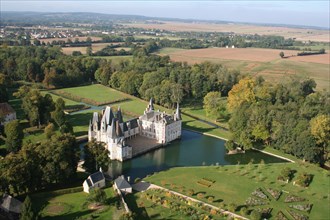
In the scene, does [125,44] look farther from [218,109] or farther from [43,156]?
[43,156]

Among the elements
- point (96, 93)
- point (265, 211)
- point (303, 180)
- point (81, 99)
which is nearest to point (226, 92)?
point (96, 93)

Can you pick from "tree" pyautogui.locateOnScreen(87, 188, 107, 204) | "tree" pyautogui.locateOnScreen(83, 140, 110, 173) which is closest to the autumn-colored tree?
"tree" pyautogui.locateOnScreen(83, 140, 110, 173)

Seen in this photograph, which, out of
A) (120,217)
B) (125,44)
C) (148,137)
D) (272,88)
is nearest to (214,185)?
(120,217)

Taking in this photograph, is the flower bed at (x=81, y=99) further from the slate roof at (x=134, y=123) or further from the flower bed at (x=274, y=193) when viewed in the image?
the flower bed at (x=274, y=193)

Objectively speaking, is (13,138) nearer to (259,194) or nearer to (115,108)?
(115,108)

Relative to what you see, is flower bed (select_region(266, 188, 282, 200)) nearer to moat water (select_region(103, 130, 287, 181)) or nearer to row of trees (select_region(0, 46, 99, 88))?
moat water (select_region(103, 130, 287, 181))

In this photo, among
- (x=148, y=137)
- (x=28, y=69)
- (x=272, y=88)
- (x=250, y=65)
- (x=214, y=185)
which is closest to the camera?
(x=214, y=185)
